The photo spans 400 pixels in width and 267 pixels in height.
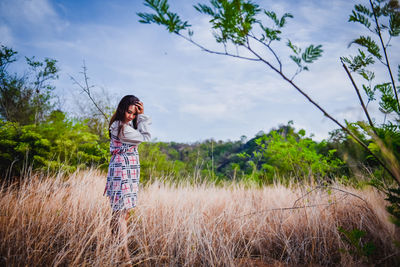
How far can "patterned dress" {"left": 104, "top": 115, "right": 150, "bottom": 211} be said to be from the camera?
7.36ft

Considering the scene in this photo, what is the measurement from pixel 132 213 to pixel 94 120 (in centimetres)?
720

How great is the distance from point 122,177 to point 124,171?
74 mm

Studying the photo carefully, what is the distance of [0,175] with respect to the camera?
476 cm

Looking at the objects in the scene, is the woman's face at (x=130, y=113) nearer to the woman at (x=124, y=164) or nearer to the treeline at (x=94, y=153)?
the woman at (x=124, y=164)

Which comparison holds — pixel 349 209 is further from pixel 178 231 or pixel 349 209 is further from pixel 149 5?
pixel 149 5

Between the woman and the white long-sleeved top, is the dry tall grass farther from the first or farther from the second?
the white long-sleeved top

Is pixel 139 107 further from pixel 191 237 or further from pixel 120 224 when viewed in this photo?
pixel 191 237

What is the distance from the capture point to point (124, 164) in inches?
93.0

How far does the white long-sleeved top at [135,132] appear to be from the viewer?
239 centimetres

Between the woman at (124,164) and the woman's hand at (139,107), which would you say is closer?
the woman at (124,164)

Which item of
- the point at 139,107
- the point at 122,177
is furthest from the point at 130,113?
the point at 122,177

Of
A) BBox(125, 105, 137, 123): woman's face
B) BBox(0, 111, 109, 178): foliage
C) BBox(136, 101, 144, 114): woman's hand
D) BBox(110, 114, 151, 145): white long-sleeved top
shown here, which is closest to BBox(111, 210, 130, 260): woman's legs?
BBox(110, 114, 151, 145): white long-sleeved top

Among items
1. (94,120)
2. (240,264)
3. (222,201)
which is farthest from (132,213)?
(94,120)

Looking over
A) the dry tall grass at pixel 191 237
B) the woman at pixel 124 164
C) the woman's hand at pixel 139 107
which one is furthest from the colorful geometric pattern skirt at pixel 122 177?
the woman's hand at pixel 139 107
